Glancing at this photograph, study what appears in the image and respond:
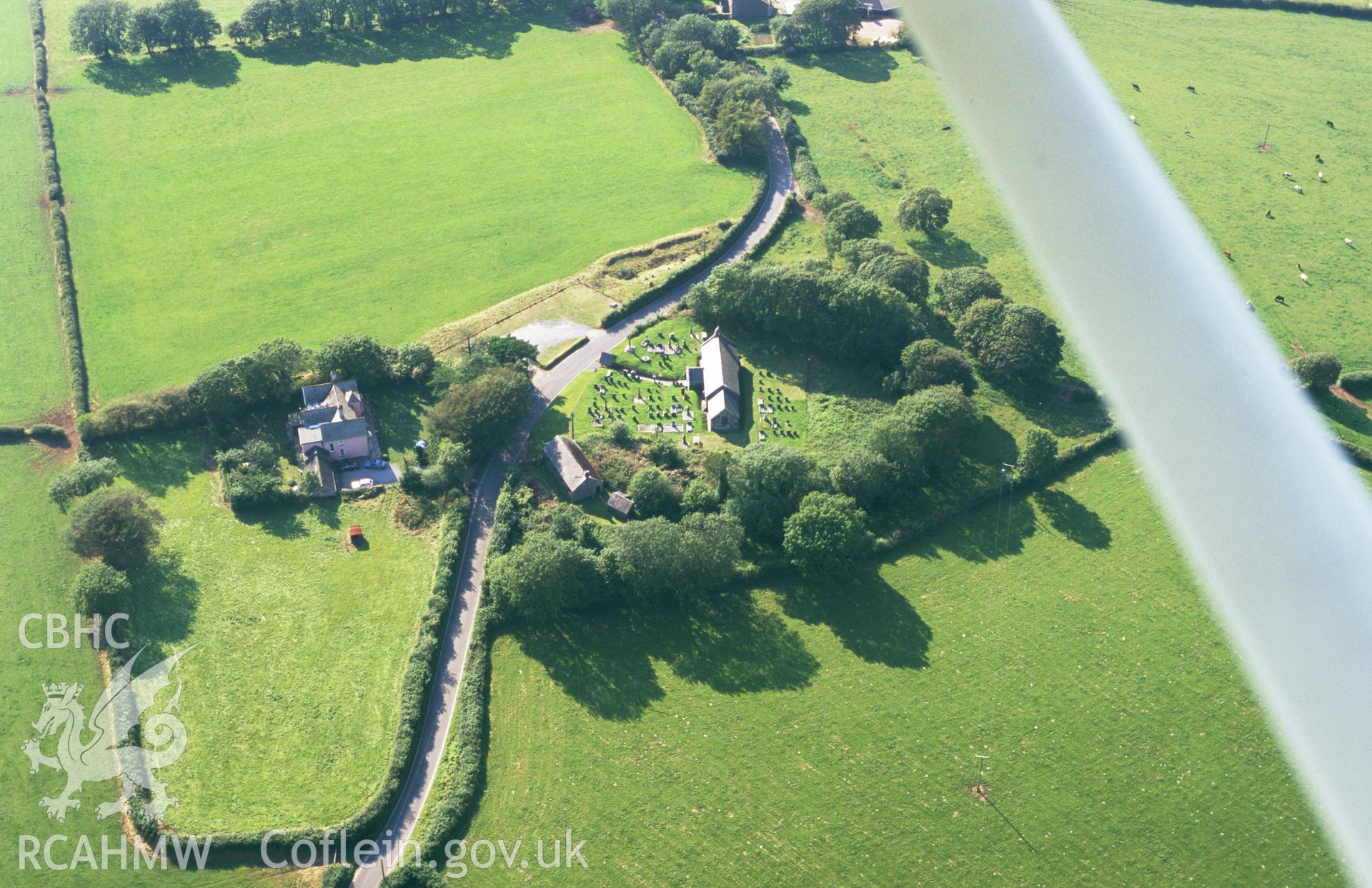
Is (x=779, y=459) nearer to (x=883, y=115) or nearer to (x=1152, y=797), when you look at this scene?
(x=1152, y=797)

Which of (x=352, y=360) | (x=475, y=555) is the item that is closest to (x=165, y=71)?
(x=352, y=360)

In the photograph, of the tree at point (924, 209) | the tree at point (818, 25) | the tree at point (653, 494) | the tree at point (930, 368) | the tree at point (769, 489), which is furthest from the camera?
the tree at point (818, 25)

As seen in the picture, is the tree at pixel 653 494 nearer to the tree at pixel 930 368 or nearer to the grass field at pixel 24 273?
the tree at pixel 930 368

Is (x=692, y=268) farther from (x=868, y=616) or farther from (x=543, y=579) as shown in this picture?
(x=868, y=616)

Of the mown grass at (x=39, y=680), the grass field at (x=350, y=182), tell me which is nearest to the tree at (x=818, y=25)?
the grass field at (x=350, y=182)

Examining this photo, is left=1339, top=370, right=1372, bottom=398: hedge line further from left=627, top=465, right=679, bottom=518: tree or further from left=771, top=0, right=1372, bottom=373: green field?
left=627, top=465, right=679, bottom=518: tree

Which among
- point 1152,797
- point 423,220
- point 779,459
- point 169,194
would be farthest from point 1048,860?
point 169,194
